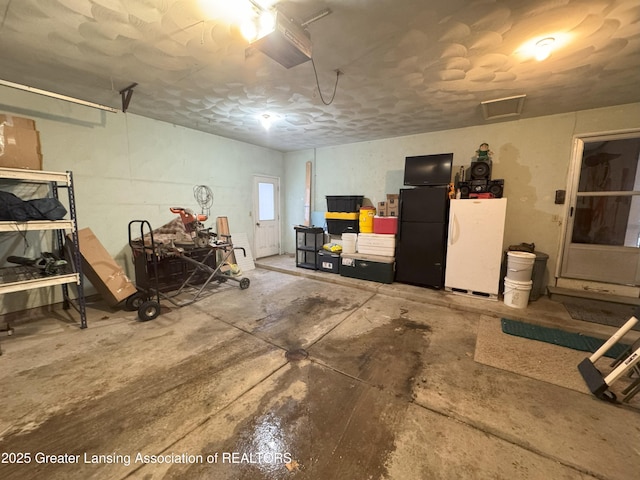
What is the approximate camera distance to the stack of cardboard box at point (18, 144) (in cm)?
238

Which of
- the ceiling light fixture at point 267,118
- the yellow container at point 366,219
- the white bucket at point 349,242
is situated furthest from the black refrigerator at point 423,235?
the ceiling light fixture at point 267,118

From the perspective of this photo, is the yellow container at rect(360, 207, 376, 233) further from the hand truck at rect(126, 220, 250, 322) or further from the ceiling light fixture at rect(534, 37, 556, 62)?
the ceiling light fixture at rect(534, 37, 556, 62)

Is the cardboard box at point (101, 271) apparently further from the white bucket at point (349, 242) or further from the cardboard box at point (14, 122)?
the white bucket at point (349, 242)

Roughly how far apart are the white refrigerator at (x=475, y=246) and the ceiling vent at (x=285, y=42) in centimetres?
294

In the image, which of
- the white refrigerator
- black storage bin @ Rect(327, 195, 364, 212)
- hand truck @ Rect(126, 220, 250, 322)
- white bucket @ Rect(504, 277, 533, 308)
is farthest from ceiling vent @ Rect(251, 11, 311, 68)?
white bucket @ Rect(504, 277, 533, 308)

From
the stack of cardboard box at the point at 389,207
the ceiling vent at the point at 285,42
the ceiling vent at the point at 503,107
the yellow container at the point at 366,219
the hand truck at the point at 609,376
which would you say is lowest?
the hand truck at the point at 609,376

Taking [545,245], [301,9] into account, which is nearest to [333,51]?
[301,9]

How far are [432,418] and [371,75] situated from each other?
3.11 m

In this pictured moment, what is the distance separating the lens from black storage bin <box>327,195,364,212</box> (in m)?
5.05

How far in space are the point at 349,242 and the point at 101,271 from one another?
148 inches

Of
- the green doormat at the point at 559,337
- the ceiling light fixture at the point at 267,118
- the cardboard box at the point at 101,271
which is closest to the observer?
the green doormat at the point at 559,337

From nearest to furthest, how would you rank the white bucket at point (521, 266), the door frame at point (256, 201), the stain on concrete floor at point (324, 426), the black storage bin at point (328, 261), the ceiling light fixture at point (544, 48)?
1. the stain on concrete floor at point (324, 426)
2. the ceiling light fixture at point (544, 48)
3. the white bucket at point (521, 266)
4. the black storage bin at point (328, 261)
5. the door frame at point (256, 201)

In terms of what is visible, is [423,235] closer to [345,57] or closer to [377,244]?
[377,244]

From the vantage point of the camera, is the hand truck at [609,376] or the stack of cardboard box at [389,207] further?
the stack of cardboard box at [389,207]
